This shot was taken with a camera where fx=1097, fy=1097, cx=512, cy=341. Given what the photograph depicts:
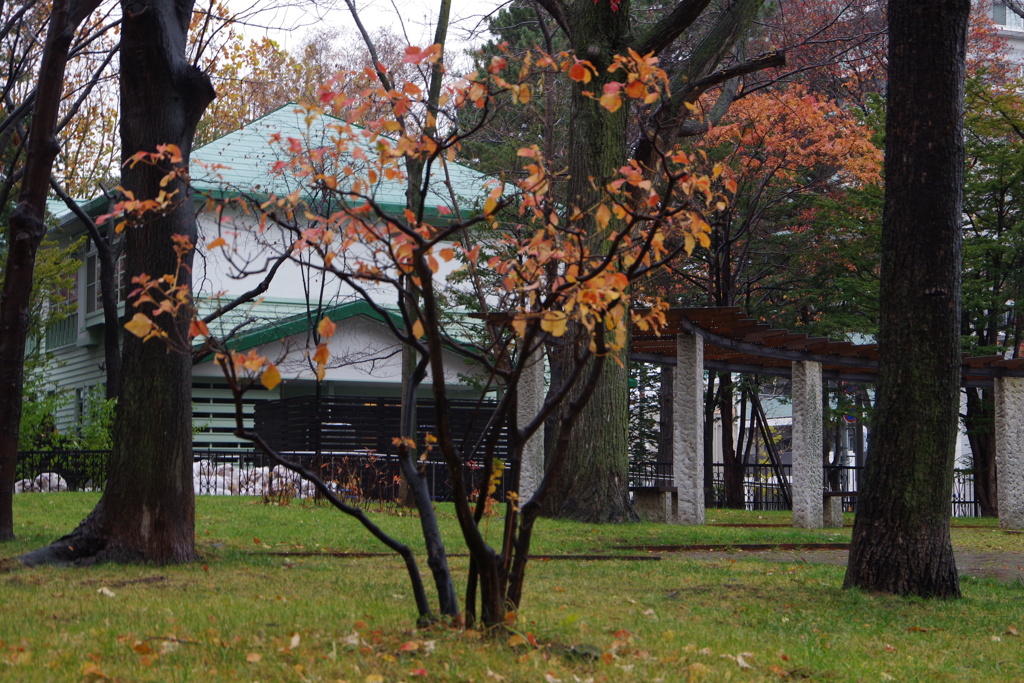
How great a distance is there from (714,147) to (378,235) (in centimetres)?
2080

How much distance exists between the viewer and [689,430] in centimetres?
1694

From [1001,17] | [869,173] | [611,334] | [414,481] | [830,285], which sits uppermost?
[1001,17]

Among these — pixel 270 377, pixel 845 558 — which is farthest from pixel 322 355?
pixel 845 558

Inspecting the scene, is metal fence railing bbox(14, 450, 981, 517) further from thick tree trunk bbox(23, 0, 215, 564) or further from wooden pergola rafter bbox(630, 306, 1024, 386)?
thick tree trunk bbox(23, 0, 215, 564)

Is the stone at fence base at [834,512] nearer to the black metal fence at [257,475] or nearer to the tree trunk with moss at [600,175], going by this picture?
the tree trunk with moss at [600,175]

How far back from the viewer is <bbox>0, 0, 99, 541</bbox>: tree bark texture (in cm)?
1045

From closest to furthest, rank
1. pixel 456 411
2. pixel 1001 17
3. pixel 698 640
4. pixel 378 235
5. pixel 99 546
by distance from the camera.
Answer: pixel 378 235
pixel 698 640
pixel 99 546
pixel 456 411
pixel 1001 17

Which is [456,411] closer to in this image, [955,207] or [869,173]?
[869,173]

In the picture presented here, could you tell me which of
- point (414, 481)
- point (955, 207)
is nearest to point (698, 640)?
point (414, 481)

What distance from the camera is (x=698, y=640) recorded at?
6.18 meters

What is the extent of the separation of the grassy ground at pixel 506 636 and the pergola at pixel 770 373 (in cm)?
566

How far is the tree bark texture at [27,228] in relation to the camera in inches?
411

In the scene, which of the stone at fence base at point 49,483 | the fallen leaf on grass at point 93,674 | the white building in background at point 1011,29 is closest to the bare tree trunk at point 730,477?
the stone at fence base at point 49,483

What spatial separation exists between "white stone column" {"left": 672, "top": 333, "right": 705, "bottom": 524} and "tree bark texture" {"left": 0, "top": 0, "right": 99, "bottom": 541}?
9.47 m
